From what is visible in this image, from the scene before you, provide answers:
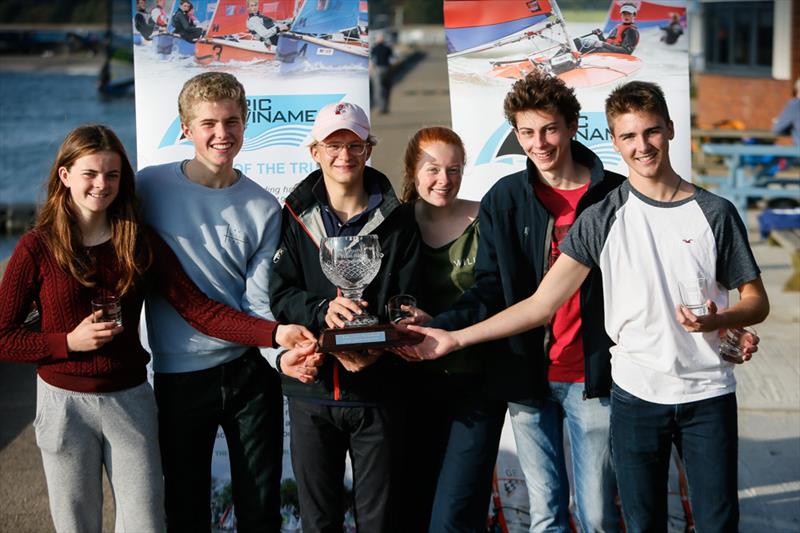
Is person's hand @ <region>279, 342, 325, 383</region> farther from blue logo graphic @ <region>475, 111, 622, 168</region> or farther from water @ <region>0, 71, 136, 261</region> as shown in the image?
water @ <region>0, 71, 136, 261</region>

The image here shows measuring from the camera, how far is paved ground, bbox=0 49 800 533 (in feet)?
14.9

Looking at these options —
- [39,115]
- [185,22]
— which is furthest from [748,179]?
[39,115]

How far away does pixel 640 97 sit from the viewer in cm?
299

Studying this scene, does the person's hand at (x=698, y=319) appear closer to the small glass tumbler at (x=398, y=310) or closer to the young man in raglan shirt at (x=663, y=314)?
the young man in raglan shirt at (x=663, y=314)

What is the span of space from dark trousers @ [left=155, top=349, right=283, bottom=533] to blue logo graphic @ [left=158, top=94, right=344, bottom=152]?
1363mm

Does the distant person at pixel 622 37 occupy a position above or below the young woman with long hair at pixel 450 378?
above

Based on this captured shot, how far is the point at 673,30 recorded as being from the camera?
175 inches

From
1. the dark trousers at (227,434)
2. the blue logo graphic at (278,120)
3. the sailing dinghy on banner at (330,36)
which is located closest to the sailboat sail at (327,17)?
the sailing dinghy on banner at (330,36)

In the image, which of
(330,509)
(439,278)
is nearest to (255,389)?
(330,509)

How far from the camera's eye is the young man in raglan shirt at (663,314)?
2.93m

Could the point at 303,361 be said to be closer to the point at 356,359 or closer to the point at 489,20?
the point at 356,359

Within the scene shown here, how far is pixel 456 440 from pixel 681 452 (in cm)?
79

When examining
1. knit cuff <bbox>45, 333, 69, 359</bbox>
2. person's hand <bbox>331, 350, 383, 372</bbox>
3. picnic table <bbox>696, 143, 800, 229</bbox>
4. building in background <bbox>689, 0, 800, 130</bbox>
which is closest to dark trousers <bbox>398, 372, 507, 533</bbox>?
person's hand <bbox>331, 350, 383, 372</bbox>

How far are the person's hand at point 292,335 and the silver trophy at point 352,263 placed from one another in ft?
0.61
